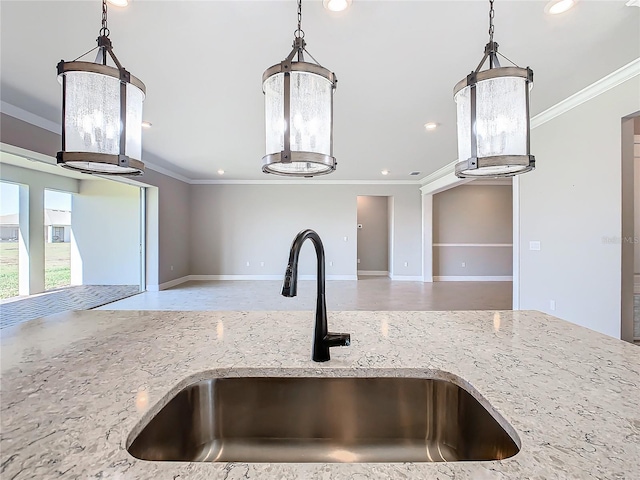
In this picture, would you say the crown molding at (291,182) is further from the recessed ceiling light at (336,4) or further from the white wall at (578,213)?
the recessed ceiling light at (336,4)

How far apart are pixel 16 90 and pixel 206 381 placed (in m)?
4.09

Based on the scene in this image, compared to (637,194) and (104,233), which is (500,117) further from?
(104,233)

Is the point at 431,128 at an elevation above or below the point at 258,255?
above

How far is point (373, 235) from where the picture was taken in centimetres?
984

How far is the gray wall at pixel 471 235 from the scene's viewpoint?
8727 mm

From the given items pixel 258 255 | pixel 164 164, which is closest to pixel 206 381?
pixel 164 164

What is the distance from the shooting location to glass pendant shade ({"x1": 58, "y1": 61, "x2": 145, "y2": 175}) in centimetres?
109

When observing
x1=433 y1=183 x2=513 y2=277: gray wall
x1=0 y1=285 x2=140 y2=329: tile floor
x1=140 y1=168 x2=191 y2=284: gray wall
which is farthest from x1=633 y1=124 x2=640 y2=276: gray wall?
x1=0 y1=285 x2=140 y2=329: tile floor

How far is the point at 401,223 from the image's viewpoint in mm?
8625

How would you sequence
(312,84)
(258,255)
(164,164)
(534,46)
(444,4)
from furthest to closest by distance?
(258,255)
(164,164)
(534,46)
(444,4)
(312,84)

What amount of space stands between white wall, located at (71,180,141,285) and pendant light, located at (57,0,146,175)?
7.33 m

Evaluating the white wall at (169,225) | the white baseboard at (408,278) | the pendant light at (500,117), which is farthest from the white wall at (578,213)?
the white wall at (169,225)

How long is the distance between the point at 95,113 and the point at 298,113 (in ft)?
2.30

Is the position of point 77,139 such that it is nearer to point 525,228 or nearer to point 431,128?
point 431,128
